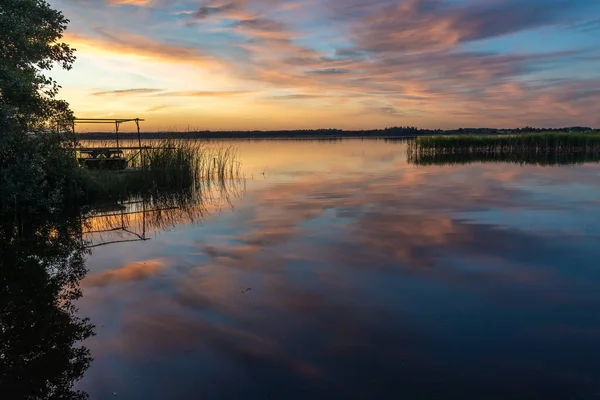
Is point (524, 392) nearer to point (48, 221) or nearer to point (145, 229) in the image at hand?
point (145, 229)

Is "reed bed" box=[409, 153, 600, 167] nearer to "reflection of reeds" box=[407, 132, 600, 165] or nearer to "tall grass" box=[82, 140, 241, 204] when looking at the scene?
"reflection of reeds" box=[407, 132, 600, 165]

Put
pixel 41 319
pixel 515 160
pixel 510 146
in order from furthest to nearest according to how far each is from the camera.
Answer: pixel 510 146 < pixel 515 160 < pixel 41 319

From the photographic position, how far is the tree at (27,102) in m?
10.6

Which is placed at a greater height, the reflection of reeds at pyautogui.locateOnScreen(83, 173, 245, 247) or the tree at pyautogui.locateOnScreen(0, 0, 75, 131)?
the tree at pyautogui.locateOnScreen(0, 0, 75, 131)

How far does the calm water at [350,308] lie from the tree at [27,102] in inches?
109

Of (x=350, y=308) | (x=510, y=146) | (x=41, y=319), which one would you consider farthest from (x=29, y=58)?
(x=510, y=146)

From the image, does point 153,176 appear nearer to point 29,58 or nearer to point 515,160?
point 29,58

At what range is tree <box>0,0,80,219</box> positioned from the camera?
10.6 meters

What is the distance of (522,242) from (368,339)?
19.9ft

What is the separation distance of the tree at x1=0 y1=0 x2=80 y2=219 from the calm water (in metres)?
2.77

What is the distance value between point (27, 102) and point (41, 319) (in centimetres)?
819

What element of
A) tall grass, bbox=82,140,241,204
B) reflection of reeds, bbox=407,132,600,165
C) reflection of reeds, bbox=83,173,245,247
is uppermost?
reflection of reeds, bbox=407,132,600,165

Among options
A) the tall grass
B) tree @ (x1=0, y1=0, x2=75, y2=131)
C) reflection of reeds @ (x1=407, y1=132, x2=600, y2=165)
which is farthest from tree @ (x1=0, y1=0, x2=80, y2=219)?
reflection of reeds @ (x1=407, y1=132, x2=600, y2=165)

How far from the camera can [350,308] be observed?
20.1ft
